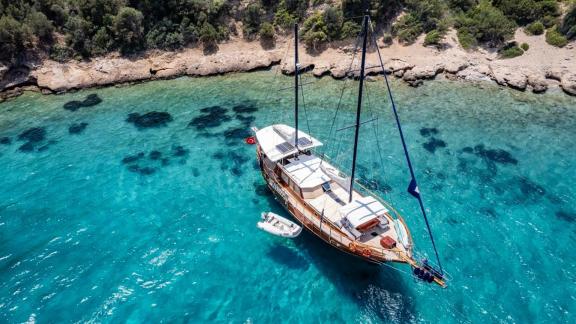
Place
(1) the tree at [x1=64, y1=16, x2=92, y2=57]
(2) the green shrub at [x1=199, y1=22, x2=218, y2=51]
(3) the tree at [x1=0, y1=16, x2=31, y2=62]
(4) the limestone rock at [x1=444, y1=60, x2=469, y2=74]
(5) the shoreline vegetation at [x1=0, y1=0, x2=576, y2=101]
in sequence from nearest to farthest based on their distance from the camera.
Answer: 1. (3) the tree at [x1=0, y1=16, x2=31, y2=62]
2. (5) the shoreline vegetation at [x1=0, y1=0, x2=576, y2=101]
3. (4) the limestone rock at [x1=444, y1=60, x2=469, y2=74]
4. (1) the tree at [x1=64, y1=16, x2=92, y2=57]
5. (2) the green shrub at [x1=199, y1=22, x2=218, y2=51]

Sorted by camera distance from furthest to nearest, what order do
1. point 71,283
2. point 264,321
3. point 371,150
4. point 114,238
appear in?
1. point 371,150
2. point 114,238
3. point 71,283
4. point 264,321

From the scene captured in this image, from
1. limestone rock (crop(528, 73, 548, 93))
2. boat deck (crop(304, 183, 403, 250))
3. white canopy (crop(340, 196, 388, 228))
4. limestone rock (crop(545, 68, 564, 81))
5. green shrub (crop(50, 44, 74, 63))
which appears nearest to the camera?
white canopy (crop(340, 196, 388, 228))

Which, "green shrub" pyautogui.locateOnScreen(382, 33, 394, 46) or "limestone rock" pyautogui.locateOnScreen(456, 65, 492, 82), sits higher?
"green shrub" pyautogui.locateOnScreen(382, 33, 394, 46)

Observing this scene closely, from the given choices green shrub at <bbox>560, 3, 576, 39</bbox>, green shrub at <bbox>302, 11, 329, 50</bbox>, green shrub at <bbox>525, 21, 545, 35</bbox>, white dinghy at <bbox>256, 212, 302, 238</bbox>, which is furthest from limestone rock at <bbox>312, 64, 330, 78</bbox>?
green shrub at <bbox>560, 3, 576, 39</bbox>

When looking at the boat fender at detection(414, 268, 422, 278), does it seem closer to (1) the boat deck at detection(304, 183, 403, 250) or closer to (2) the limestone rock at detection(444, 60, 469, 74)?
(1) the boat deck at detection(304, 183, 403, 250)

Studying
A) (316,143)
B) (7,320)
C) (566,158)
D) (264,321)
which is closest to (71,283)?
(7,320)

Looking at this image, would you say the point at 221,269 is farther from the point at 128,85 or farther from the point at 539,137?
the point at 128,85
